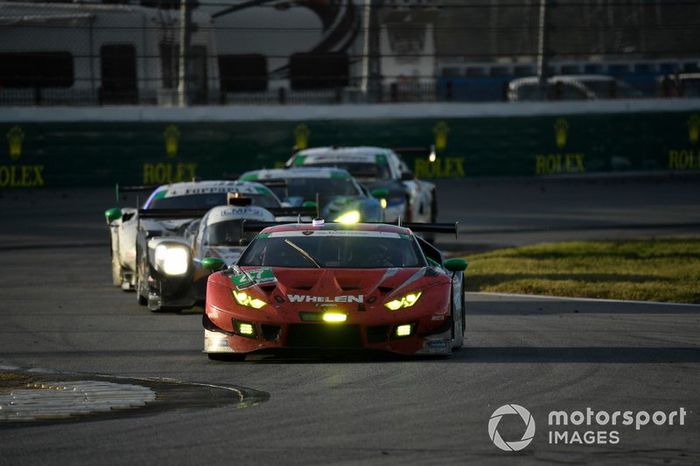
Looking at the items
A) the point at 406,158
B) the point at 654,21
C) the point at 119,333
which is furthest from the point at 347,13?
the point at 119,333

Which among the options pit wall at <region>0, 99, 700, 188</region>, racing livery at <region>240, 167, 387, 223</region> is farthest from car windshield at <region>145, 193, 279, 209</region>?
pit wall at <region>0, 99, 700, 188</region>

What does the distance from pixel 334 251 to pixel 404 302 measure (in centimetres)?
123

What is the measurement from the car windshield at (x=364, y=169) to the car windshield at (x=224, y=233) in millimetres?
9639

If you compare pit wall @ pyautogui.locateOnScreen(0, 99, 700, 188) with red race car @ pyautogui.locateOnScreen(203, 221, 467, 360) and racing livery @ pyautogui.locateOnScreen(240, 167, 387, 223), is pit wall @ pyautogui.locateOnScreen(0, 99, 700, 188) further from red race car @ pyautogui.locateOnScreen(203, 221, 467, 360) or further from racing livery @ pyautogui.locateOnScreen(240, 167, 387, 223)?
red race car @ pyautogui.locateOnScreen(203, 221, 467, 360)

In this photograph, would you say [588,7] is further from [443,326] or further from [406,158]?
[443,326]

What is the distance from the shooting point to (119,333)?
14445 millimetres

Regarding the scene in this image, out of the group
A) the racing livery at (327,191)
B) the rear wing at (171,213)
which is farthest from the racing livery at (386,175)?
the rear wing at (171,213)

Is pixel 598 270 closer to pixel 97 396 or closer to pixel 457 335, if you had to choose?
pixel 457 335

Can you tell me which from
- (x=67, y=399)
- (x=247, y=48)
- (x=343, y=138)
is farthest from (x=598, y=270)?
(x=247, y=48)

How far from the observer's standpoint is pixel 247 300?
11961mm

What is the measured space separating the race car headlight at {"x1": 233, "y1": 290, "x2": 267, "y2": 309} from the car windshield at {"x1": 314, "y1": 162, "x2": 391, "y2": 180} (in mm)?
14219

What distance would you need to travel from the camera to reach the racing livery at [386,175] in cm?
2545

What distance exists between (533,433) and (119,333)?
664cm

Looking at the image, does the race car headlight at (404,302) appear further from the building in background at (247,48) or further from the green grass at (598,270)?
the building in background at (247,48)
